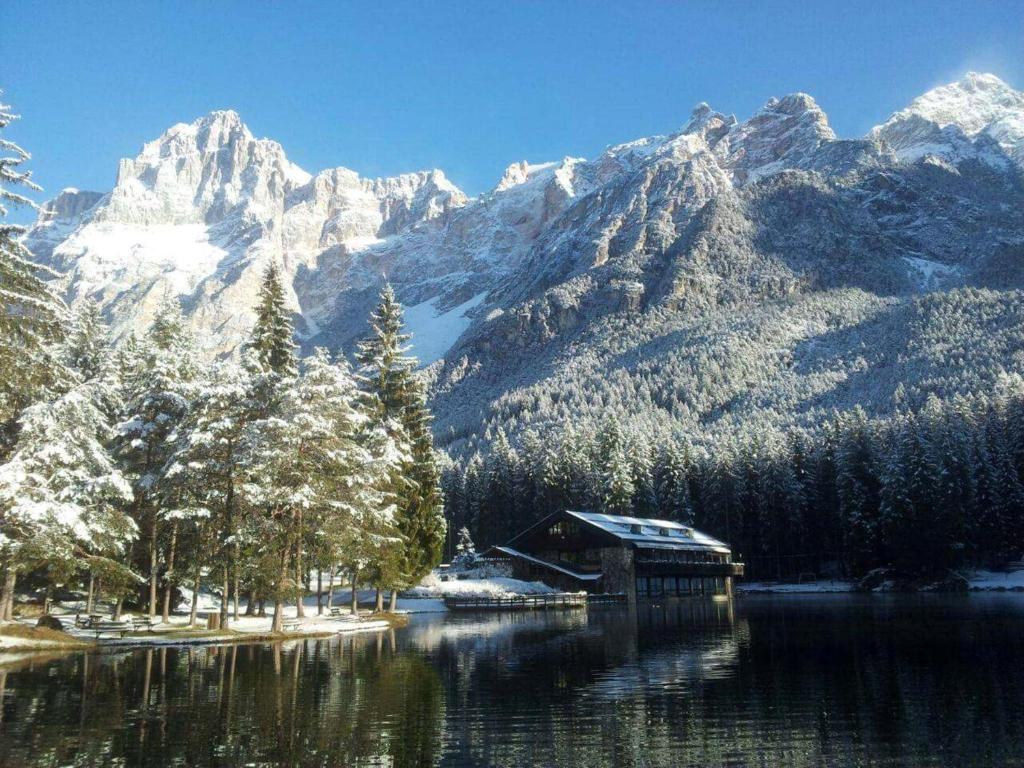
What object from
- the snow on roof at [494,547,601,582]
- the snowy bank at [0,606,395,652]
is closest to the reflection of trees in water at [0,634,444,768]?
the snowy bank at [0,606,395,652]

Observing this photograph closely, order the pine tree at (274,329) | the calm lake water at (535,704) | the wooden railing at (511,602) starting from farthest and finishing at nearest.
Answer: the wooden railing at (511,602) < the pine tree at (274,329) < the calm lake water at (535,704)

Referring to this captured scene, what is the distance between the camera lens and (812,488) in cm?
8994

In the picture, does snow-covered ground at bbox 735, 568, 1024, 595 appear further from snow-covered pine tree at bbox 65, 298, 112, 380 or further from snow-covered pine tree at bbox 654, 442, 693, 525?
snow-covered pine tree at bbox 65, 298, 112, 380

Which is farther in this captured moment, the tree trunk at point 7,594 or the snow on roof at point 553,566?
the snow on roof at point 553,566

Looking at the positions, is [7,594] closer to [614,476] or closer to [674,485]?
[614,476]

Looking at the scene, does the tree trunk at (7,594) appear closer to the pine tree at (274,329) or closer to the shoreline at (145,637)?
the shoreline at (145,637)

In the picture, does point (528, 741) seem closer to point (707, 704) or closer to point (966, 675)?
point (707, 704)

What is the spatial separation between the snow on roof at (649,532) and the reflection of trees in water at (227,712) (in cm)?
4978

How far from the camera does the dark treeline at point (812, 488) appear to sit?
77.9m

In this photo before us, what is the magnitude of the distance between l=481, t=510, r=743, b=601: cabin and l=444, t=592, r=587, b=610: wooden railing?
10.3 m

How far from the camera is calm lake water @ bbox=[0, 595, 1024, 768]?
12.3 m

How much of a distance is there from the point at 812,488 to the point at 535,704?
81.1 meters

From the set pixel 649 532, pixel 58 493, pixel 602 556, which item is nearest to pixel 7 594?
pixel 58 493

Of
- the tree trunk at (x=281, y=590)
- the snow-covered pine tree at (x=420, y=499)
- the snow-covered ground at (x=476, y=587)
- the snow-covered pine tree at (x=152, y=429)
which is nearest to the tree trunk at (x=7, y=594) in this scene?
the snow-covered pine tree at (x=152, y=429)
